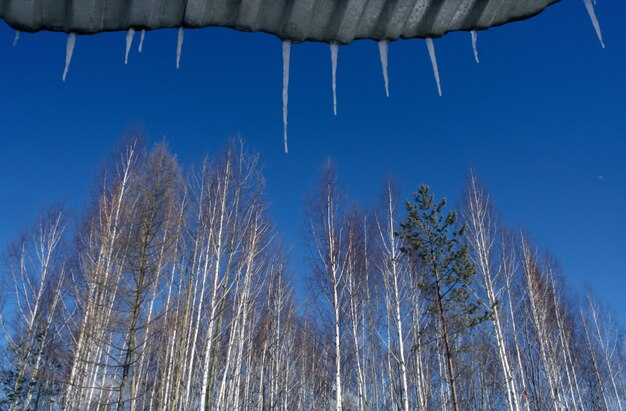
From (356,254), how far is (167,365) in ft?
20.4

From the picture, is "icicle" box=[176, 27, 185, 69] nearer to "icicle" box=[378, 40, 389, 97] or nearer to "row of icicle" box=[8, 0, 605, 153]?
"row of icicle" box=[8, 0, 605, 153]

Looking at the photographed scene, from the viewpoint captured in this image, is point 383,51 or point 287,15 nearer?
point 287,15

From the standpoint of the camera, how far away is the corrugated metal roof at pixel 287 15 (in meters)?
1.24

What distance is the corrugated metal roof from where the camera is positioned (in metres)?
1.24

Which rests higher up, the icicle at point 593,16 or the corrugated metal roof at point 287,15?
the icicle at point 593,16

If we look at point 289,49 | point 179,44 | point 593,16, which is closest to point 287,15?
point 289,49

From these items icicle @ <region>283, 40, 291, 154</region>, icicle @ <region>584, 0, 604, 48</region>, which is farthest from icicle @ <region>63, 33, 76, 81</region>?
icicle @ <region>584, 0, 604, 48</region>

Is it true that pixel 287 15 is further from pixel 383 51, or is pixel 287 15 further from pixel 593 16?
pixel 593 16

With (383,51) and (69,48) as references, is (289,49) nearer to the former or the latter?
(383,51)

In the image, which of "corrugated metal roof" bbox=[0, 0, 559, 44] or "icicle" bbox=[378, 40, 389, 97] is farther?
"icicle" bbox=[378, 40, 389, 97]

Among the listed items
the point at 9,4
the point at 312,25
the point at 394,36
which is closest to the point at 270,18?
the point at 312,25

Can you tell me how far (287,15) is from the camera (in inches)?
51.2

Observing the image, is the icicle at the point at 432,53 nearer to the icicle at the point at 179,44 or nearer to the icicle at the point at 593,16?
the icicle at the point at 593,16

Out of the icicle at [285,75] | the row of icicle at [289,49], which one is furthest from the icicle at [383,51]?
the icicle at [285,75]
